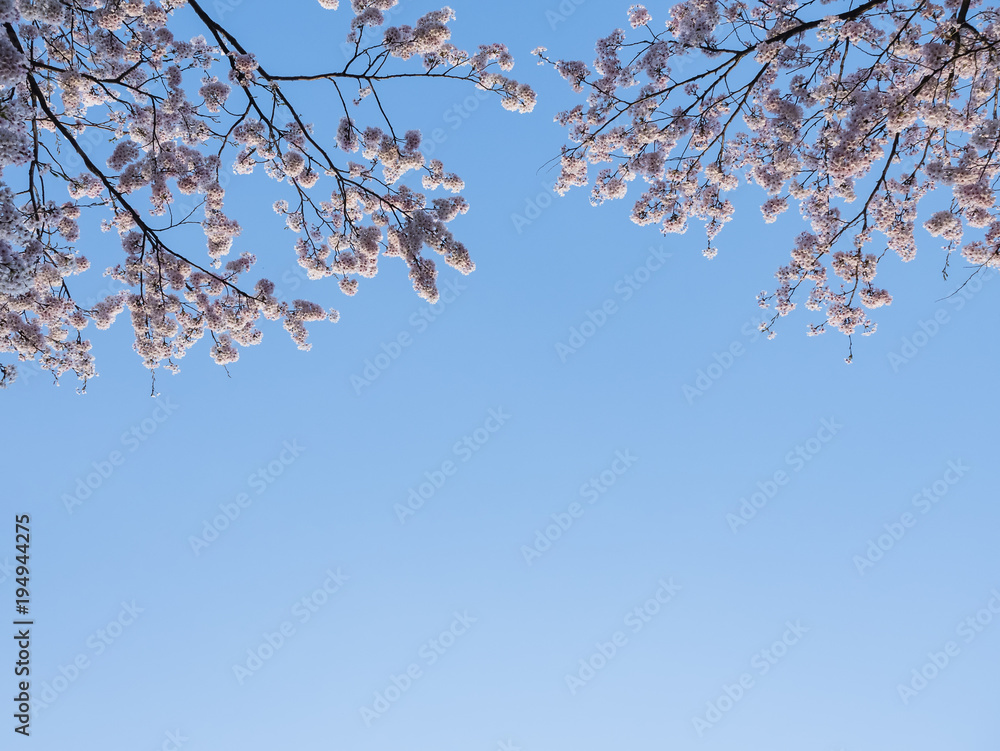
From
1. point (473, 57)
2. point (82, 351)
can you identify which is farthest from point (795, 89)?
point (82, 351)

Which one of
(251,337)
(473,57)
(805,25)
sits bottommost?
(251,337)

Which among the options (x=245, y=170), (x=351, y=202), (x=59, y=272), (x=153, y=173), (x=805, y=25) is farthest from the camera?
(x=351, y=202)

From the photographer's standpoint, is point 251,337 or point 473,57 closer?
point 473,57

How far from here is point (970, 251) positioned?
21.5 ft

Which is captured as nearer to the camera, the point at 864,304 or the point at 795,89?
the point at 795,89

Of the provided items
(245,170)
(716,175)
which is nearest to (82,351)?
(245,170)

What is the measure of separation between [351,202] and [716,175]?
15.4ft

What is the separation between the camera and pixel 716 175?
23.2ft

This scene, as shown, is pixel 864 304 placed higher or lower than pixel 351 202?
higher

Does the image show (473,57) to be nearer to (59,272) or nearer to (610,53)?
(610,53)

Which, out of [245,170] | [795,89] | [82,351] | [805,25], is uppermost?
[795,89]

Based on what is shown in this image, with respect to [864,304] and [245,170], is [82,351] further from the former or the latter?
[864,304]

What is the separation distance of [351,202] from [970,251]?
7491 millimetres

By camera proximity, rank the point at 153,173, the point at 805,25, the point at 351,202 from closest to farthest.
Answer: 1. the point at 805,25
2. the point at 153,173
3. the point at 351,202
